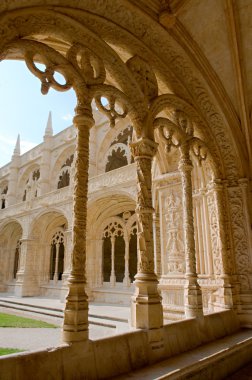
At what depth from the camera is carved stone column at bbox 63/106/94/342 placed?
2.13 m

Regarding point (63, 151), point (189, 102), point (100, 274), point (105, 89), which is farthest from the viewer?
point (63, 151)

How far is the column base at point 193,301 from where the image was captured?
10.9ft

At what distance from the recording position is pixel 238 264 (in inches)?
168

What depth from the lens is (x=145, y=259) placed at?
283cm

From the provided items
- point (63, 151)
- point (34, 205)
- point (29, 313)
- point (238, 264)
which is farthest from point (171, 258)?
point (63, 151)

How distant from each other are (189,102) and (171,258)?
2.78 metres

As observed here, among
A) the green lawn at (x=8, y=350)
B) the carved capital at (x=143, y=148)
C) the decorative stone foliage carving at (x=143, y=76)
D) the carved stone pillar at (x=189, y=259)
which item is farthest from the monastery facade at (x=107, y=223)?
the green lawn at (x=8, y=350)

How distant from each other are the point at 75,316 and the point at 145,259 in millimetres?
939

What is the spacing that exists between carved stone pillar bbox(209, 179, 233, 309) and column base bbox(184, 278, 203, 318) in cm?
84

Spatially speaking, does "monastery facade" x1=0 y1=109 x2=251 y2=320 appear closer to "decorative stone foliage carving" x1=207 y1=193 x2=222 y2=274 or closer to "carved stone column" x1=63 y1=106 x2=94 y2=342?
"decorative stone foliage carving" x1=207 y1=193 x2=222 y2=274

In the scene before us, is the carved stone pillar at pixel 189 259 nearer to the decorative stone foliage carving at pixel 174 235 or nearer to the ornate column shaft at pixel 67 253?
the decorative stone foliage carving at pixel 174 235

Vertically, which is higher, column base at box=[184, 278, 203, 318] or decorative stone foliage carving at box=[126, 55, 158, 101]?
decorative stone foliage carving at box=[126, 55, 158, 101]

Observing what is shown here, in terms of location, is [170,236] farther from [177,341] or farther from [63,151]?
[63,151]

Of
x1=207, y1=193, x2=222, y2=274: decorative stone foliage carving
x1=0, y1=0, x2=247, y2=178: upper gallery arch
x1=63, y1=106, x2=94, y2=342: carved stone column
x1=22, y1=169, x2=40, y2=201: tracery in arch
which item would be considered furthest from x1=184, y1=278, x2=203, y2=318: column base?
x1=22, y1=169, x2=40, y2=201: tracery in arch
